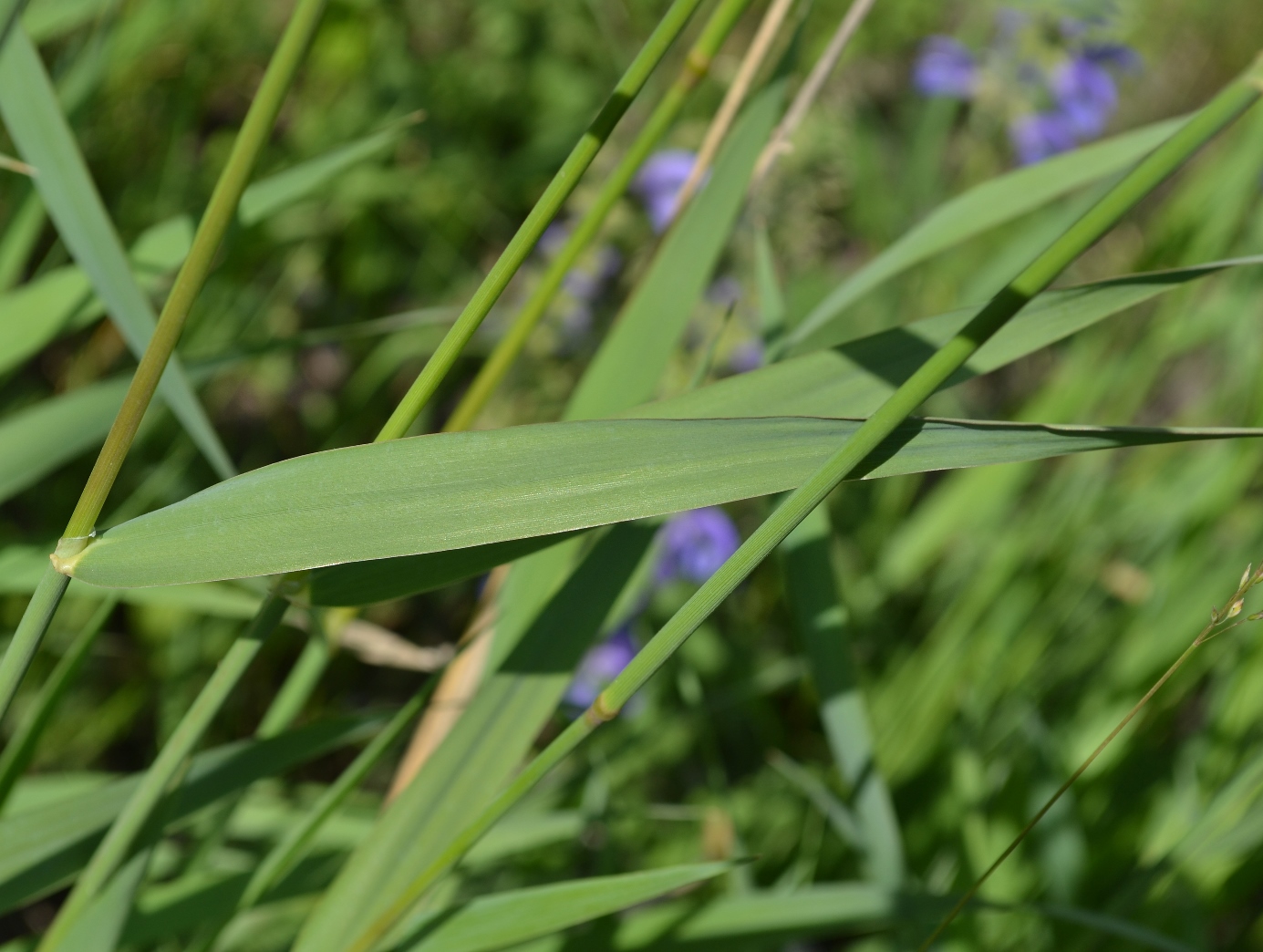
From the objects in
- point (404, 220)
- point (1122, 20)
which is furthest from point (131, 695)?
point (1122, 20)

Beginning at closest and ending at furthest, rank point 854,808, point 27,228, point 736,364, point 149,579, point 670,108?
point 149,579, point 670,108, point 854,808, point 27,228, point 736,364

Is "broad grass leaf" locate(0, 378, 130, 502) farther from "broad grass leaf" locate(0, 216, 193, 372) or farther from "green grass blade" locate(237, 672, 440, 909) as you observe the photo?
"green grass blade" locate(237, 672, 440, 909)

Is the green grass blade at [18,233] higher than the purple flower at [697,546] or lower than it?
higher

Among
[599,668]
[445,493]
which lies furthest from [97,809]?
[599,668]

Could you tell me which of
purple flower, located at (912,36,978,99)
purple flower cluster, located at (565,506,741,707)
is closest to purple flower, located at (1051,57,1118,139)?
purple flower, located at (912,36,978,99)

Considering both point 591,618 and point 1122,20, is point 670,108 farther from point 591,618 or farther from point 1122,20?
point 1122,20

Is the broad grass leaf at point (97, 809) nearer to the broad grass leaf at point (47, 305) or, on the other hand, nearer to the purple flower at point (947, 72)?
the broad grass leaf at point (47, 305)

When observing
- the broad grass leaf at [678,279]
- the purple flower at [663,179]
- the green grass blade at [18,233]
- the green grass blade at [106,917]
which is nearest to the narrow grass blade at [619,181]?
the broad grass leaf at [678,279]
